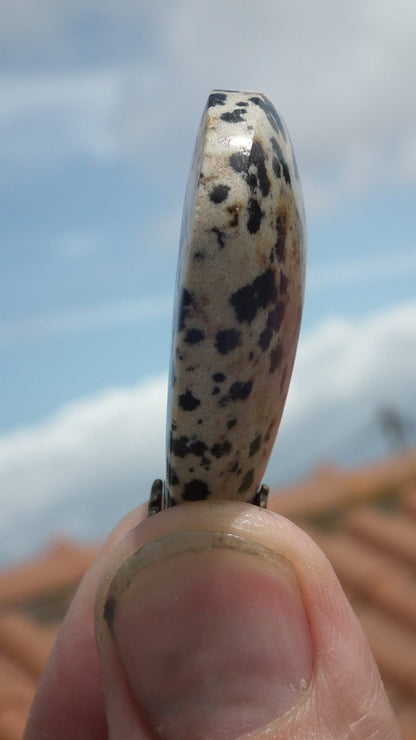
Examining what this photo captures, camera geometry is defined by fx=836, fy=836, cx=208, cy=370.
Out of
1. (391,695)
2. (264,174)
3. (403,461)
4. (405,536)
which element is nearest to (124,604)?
(264,174)

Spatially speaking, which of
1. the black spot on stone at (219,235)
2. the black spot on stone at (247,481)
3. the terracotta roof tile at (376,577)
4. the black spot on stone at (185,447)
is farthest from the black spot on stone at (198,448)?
the terracotta roof tile at (376,577)

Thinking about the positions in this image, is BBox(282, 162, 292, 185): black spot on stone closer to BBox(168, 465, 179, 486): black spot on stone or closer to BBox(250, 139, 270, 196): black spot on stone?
BBox(250, 139, 270, 196): black spot on stone

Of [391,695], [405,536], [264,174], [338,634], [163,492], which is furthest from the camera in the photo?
[405,536]

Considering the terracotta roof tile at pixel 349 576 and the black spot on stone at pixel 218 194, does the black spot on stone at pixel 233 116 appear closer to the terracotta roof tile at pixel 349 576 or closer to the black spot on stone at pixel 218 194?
the black spot on stone at pixel 218 194

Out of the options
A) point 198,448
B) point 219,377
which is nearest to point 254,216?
point 219,377

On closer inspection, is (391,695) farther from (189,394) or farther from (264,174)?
(264,174)

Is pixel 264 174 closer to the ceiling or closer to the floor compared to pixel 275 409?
closer to the ceiling

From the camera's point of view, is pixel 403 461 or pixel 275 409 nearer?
pixel 275 409
